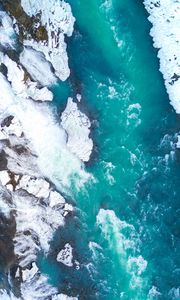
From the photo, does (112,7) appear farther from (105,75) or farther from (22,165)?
(22,165)

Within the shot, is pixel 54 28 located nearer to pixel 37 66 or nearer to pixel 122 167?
pixel 37 66

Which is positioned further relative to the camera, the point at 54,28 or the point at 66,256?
the point at 54,28

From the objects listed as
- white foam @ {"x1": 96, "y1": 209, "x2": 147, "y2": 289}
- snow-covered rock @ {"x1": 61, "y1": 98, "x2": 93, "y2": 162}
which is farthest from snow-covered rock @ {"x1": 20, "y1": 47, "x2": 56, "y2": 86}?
white foam @ {"x1": 96, "y1": 209, "x2": 147, "y2": 289}

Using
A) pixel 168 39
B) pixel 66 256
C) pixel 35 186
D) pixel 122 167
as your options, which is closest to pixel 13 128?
pixel 35 186

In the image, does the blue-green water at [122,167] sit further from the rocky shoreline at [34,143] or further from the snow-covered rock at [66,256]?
the rocky shoreline at [34,143]

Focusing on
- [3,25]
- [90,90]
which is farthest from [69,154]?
[3,25]
